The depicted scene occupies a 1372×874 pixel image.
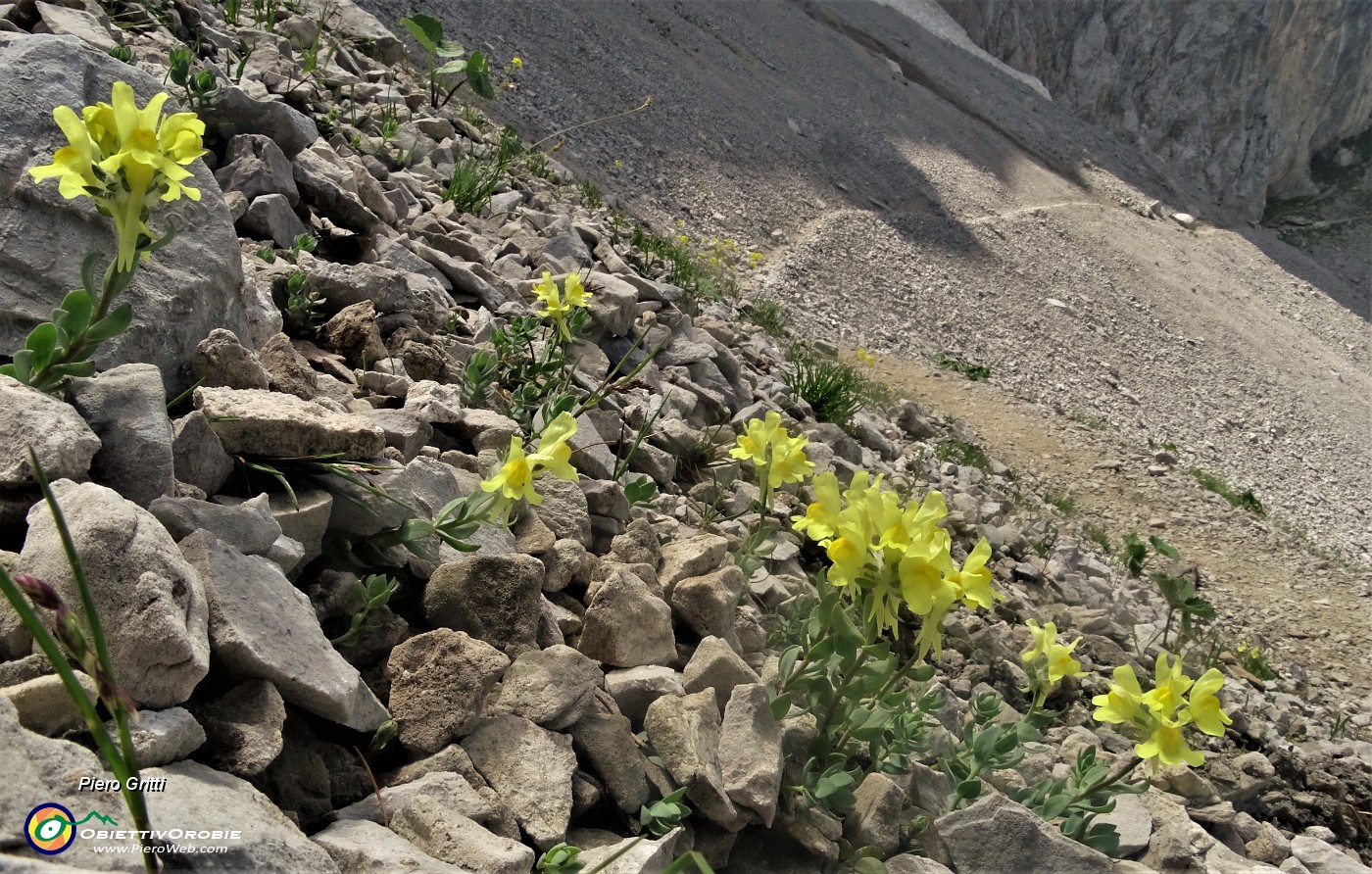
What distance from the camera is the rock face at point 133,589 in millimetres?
1642

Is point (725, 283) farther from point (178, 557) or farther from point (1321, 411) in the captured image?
point (1321, 411)

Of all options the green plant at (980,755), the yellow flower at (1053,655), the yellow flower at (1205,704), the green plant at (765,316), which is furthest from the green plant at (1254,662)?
the green plant at (980,755)

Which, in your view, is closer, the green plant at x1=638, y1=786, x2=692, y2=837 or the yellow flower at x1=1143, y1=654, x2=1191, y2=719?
the green plant at x1=638, y1=786, x2=692, y2=837

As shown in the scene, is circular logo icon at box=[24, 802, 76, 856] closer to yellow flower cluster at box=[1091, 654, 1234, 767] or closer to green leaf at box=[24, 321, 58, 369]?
green leaf at box=[24, 321, 58, 369]

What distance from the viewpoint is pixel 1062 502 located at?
7.75 m

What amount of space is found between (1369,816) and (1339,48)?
34.5 meters

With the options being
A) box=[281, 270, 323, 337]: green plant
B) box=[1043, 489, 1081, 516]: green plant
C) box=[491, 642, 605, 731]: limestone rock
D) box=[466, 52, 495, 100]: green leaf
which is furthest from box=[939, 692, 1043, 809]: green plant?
box=[1043, 489, 1081, 516]: green plant

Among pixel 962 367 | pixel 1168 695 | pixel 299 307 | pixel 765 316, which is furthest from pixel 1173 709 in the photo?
pixel 962 367

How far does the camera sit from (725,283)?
8.18 meters

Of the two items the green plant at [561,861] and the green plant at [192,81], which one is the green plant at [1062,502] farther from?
the green plant at [561,861]

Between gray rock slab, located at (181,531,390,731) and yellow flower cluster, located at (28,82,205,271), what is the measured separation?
65 centimetres

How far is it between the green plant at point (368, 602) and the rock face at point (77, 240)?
0.90 meters

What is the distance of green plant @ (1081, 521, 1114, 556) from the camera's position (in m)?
7.13

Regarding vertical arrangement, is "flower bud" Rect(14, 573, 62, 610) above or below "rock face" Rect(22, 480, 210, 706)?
above
